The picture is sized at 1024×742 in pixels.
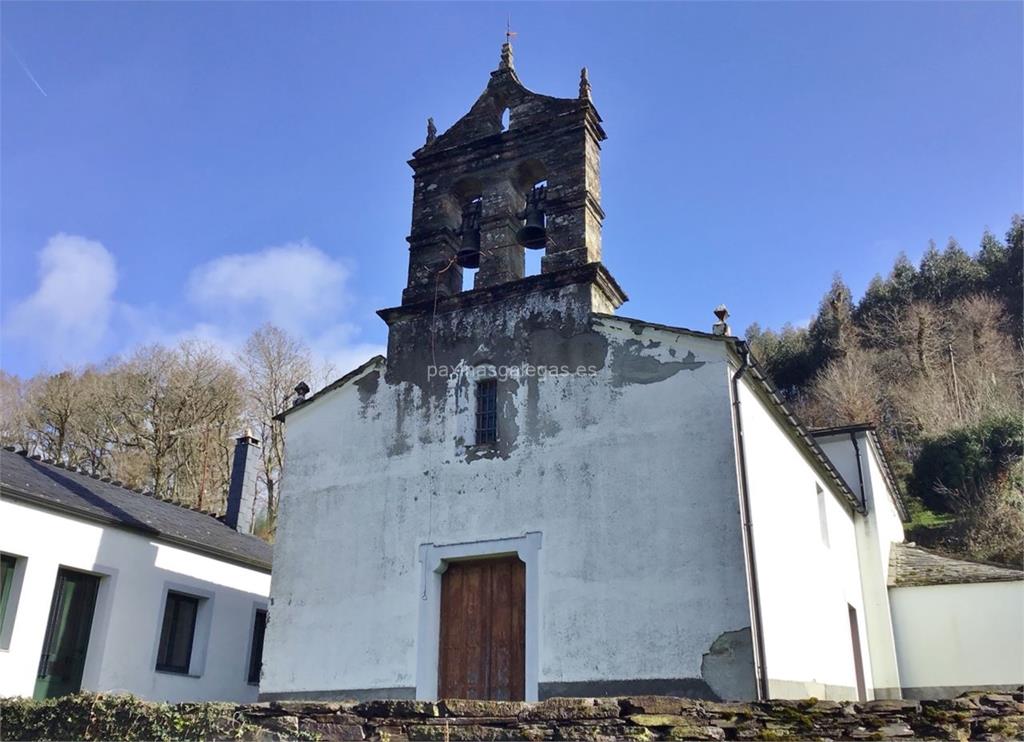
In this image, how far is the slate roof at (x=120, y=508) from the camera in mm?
14258

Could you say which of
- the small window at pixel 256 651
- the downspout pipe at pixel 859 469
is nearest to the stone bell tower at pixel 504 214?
the small window at pixel 256 651

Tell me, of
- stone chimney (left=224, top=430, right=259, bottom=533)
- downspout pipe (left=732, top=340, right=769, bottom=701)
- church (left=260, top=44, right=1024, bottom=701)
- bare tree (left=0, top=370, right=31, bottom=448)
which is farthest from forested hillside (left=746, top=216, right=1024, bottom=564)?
bare tree (left=0, top=370, right=31, bottom=448)

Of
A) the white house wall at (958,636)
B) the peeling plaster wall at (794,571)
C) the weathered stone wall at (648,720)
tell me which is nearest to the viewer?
the weathered stone wall at (648,720)

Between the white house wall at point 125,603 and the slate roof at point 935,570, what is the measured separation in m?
14.1

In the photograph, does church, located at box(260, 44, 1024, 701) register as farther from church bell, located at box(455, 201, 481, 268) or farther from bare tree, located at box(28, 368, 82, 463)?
bare tree, located at box(28, 368, 82, 463)

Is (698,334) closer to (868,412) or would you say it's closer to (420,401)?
(420,401)

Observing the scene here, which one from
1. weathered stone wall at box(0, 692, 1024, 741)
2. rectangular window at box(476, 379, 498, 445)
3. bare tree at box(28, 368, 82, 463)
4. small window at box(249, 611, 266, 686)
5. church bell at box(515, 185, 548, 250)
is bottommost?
weathered stone wall at box(0, 692, 1024, 741)

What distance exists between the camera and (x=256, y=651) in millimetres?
18266

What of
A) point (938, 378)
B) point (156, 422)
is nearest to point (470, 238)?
point (156, 422)

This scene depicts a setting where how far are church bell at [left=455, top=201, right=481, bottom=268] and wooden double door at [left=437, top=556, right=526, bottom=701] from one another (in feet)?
16.2

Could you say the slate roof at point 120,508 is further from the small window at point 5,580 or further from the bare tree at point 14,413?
the bare tree at point 14,413

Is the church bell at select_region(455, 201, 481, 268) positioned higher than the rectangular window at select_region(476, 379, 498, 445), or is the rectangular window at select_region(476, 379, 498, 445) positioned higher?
the church bell at select_region(455, 201, 481, 268)

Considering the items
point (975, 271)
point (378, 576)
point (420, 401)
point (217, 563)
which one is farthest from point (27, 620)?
point (975, 271)

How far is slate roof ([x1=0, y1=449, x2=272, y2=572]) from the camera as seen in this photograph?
1426 centimetres
